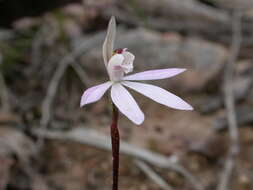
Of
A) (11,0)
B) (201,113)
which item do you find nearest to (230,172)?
(201,113)

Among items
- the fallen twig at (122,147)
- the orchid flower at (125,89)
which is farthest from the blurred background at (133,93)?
the orchid flower at (125,89)

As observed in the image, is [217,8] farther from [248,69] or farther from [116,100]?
[116,100]

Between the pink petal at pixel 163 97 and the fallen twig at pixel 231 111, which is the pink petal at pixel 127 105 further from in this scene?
the fallen twig at pixel 231 111

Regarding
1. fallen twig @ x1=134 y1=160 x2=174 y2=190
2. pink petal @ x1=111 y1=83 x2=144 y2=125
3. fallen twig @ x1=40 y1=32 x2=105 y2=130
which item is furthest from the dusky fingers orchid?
fallen twig @ x1=40 y1=32 x2=105 y2=130

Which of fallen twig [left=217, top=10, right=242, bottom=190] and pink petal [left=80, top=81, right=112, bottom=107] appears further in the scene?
fallen twig [left=217, top=10, right=242, bottom=190]

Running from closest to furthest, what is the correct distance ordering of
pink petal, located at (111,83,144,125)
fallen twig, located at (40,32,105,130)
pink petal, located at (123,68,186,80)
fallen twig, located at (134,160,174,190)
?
pink petal, located at (111,83,144,125)
pink petal, located at (123,68,186,80)
fallen twig, located at (134,160,174,190)
fallen twig, located at (40,32,105,130)

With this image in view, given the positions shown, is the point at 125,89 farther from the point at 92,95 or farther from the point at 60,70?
the point at 60,70

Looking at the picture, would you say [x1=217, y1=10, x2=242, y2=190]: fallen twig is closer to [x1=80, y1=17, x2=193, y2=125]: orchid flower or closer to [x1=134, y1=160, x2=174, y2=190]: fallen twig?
[x1=134, y1=160, x2=174, y2=190]: fallen twig
